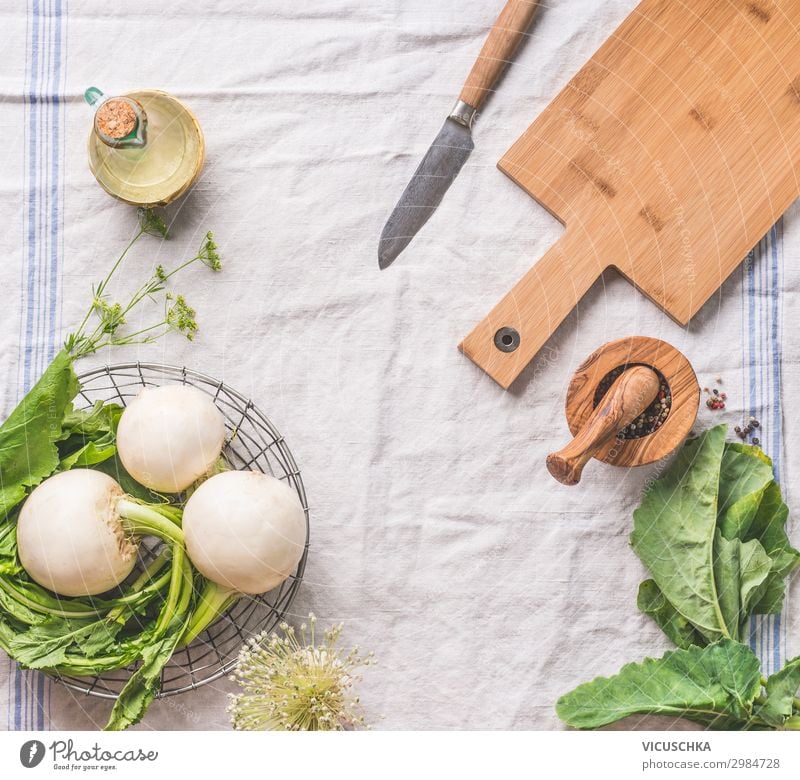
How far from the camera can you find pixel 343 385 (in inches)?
23.1

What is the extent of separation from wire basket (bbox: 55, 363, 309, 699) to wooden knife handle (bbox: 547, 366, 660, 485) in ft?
0.56

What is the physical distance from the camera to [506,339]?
0.58m

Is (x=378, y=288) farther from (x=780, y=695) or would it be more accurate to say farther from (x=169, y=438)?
(x=780, y=695)

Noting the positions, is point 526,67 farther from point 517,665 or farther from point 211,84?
point 517,665

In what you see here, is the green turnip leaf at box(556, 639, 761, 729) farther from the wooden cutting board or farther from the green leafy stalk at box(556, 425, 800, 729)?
the wooden cutting board

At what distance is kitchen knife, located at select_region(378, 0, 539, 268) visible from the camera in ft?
1.90

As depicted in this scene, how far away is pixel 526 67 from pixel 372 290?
191 millimetres

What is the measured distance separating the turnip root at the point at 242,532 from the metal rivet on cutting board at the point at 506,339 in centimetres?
18

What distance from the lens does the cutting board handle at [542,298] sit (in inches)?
22.6

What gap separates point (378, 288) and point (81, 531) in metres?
0.25

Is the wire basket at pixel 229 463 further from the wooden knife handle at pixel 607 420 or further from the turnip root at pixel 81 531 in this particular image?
the wooden knife handle at pixel 607 420

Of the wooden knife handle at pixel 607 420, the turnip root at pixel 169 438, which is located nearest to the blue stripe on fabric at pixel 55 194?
the turnip root at pixel 169 438

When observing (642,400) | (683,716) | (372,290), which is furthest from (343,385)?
(683,716)

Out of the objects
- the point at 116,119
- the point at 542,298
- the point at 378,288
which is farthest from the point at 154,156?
the point at 542,298
